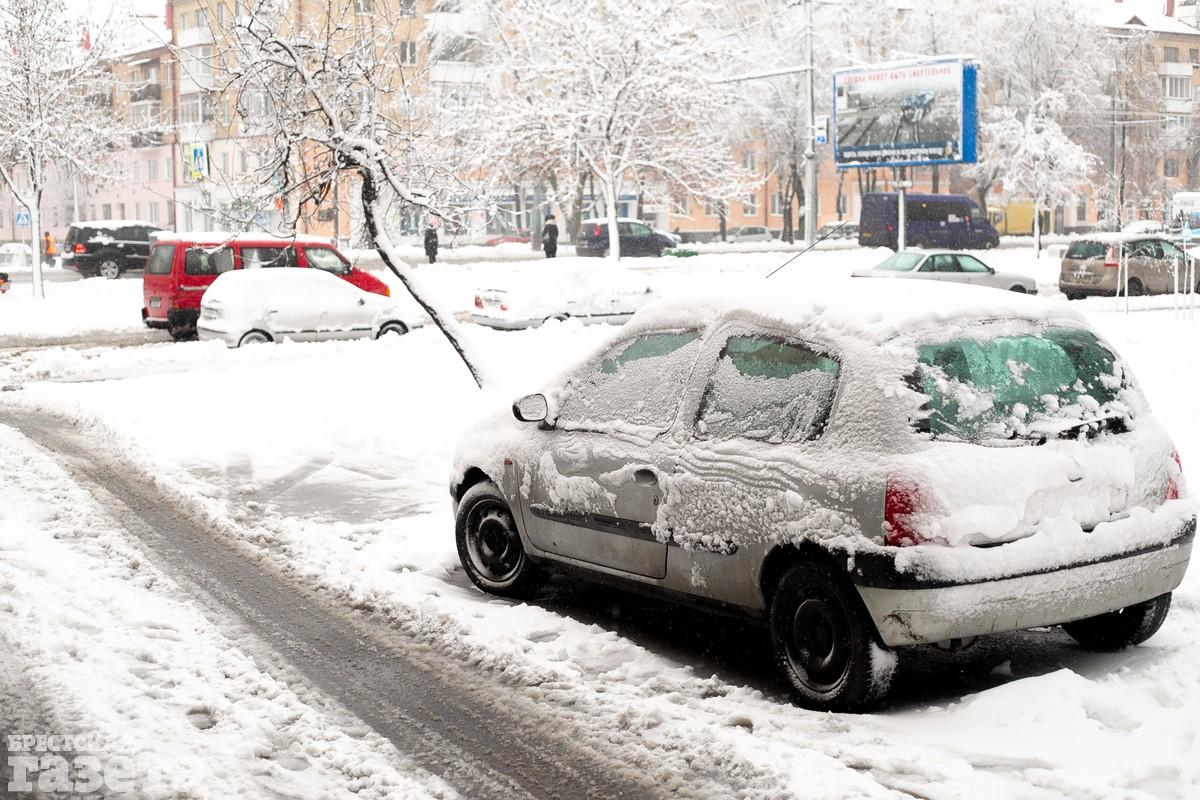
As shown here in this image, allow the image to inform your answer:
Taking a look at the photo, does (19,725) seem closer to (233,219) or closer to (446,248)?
(233,219)

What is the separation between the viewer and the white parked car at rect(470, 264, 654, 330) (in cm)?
2491

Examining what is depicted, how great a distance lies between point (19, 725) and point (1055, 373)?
4.28 metres

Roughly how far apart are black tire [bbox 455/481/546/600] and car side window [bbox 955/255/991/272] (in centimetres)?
2543

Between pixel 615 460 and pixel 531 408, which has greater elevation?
pixel 531 408

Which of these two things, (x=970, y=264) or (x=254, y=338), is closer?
(x=254, y=338)

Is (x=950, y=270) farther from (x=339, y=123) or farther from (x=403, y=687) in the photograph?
(x=403, y=687)

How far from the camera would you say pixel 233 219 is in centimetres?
1425

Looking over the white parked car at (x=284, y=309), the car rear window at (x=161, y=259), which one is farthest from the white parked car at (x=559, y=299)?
the car rear window at (x=161, y=259)

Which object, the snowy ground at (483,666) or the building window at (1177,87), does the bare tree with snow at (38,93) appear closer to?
the snowy ground at (483,666)

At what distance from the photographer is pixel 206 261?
81.5ft

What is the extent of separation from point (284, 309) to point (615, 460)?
1657 cm

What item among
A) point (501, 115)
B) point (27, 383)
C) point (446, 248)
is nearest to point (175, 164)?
point (446, 248)

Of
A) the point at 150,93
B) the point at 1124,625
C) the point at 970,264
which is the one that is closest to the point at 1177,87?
the point at 150,93

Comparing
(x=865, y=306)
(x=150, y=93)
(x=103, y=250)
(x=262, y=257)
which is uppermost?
(x=150, y=93)
